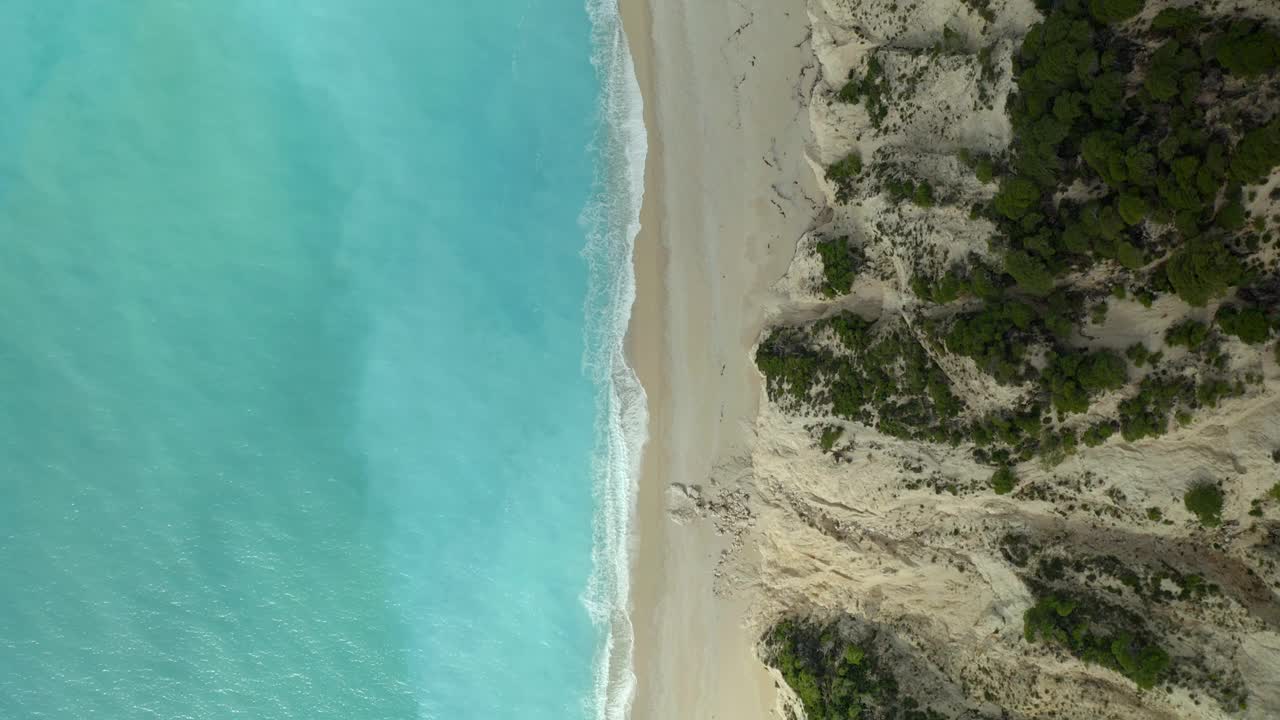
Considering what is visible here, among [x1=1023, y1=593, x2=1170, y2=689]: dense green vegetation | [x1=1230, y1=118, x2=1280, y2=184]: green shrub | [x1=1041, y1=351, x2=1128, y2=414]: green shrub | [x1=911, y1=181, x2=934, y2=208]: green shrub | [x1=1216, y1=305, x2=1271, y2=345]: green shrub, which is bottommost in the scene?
[x1=1023, y1=593, x2=1170, y2=689]: dense green vegetation

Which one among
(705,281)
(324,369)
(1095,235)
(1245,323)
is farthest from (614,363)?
(1245,323)

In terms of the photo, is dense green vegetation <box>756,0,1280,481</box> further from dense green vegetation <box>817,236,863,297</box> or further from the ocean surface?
the ocean surface

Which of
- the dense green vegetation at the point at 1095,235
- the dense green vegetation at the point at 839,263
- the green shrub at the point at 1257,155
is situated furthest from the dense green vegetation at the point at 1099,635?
the green shrub at the point at 1257,155

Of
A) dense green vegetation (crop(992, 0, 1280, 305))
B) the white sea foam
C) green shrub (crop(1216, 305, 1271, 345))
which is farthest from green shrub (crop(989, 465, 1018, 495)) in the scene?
the white sea foam

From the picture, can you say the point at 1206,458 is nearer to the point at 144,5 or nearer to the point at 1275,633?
the point at 1275,633

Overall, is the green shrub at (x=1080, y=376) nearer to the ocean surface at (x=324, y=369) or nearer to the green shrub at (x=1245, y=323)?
the green shrub at (x=1245, y=323)

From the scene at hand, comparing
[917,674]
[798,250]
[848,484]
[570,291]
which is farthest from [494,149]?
[917,674]
